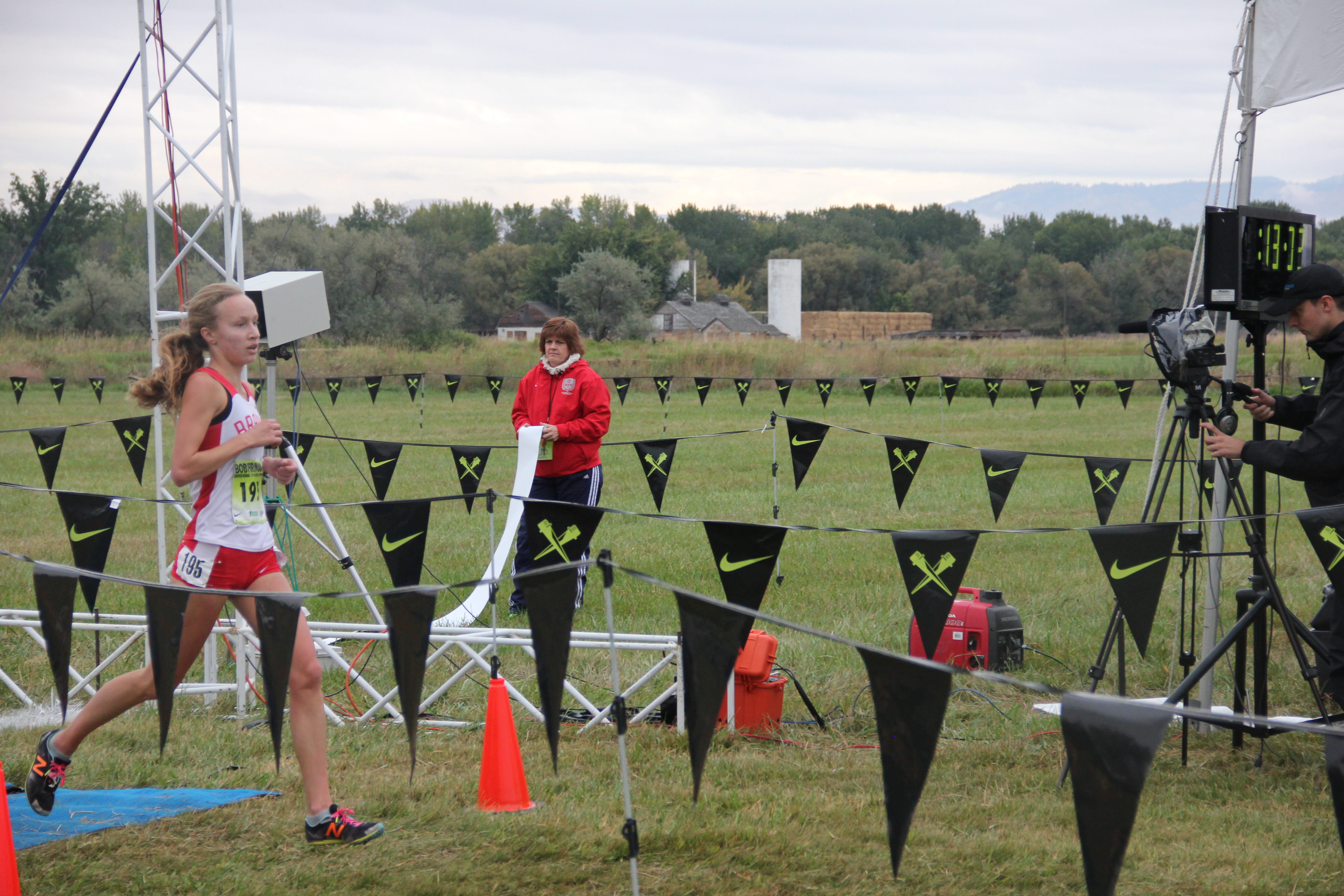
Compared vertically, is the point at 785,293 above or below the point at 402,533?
above

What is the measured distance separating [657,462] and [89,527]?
4332 mm

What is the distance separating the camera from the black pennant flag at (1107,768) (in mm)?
2564

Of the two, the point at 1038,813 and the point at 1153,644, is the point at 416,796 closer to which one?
the point at 1038,813

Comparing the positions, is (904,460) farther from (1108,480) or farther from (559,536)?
(559,536)

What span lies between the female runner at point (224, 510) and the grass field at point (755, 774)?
45 cm

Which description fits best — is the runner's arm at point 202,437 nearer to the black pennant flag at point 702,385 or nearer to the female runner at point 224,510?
the female runner at point 224,510

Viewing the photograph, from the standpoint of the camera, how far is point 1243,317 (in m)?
4.67

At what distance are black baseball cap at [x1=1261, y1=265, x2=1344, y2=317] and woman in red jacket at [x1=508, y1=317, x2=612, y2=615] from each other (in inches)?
160

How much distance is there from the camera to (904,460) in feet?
26.2

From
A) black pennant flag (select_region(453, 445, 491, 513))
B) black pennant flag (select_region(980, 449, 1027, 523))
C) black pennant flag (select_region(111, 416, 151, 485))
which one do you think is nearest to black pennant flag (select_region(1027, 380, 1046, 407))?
black pennant flag (select_region(980, 449, 1027, 523))

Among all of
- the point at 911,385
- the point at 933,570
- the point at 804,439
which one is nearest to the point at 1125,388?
the point at 911,385

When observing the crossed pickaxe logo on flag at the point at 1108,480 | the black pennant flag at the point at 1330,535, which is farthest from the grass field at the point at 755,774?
the black pennant flag at the point at 1330,535

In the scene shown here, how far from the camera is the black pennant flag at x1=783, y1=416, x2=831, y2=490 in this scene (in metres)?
9.00

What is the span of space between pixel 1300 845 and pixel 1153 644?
2732 millimetres
